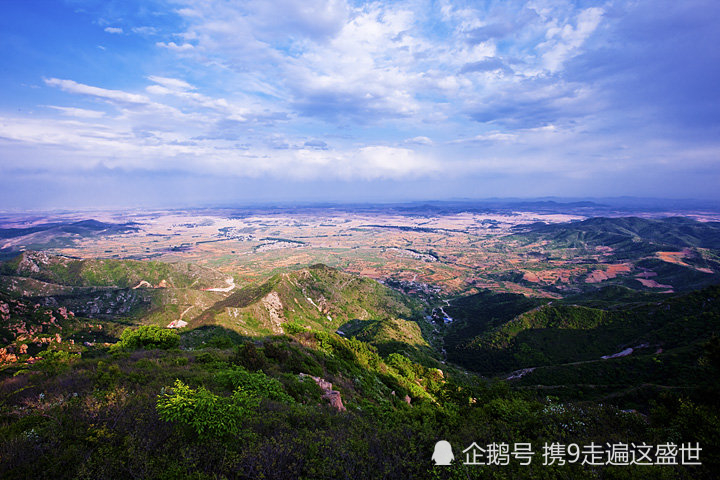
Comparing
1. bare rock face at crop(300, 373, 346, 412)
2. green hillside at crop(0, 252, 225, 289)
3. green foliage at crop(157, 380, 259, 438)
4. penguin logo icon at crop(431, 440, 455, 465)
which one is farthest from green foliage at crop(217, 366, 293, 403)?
green hillside at crop(0, 252, 225, 289)

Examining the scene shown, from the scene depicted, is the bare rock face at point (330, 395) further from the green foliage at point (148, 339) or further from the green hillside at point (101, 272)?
the green hillside at point (101, 272)

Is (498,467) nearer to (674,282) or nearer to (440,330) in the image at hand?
(440,330)

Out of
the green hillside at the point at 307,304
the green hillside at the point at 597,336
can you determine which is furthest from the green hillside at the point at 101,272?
the green hillside at the point at 597,336

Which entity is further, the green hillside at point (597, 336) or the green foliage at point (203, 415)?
the green hillside at point (597, 336)

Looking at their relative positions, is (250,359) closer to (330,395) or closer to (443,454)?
(330,395)

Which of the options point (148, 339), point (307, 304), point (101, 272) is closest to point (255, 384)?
point (148, 339)

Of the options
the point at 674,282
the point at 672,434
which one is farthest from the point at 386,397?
the point at 674,282
